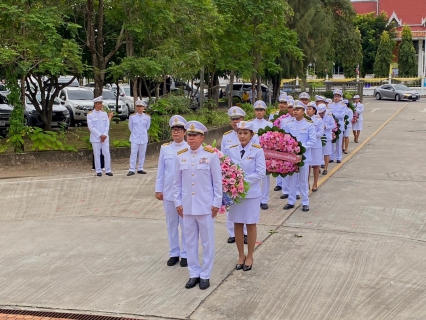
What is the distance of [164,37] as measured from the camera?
56.1 feet

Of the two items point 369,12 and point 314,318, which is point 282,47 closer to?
point 314,318

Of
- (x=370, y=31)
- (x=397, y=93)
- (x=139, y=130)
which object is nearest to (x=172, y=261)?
(x=139, y=130)

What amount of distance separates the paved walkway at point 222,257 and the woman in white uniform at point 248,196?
28 centimetres

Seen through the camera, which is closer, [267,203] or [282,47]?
[267,203]

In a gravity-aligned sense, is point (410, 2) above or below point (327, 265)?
above

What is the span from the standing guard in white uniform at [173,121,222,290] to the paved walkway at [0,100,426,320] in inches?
16.0

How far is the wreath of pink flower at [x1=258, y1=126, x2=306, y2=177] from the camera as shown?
31.1 feet

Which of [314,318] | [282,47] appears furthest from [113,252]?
[282,47]

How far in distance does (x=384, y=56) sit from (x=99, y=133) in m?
53.5

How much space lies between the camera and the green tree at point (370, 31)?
65.2 metres

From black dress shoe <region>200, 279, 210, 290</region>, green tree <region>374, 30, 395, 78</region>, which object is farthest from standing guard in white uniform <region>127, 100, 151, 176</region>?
green tree <region>374, 30, 395, 78</region>

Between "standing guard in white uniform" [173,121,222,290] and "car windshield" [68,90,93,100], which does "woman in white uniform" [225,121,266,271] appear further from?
"car windshield" [68,90,93,100]

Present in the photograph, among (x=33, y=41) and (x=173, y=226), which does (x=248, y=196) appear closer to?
(x=173, y=226)

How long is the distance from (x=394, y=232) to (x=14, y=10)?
9.56 m
